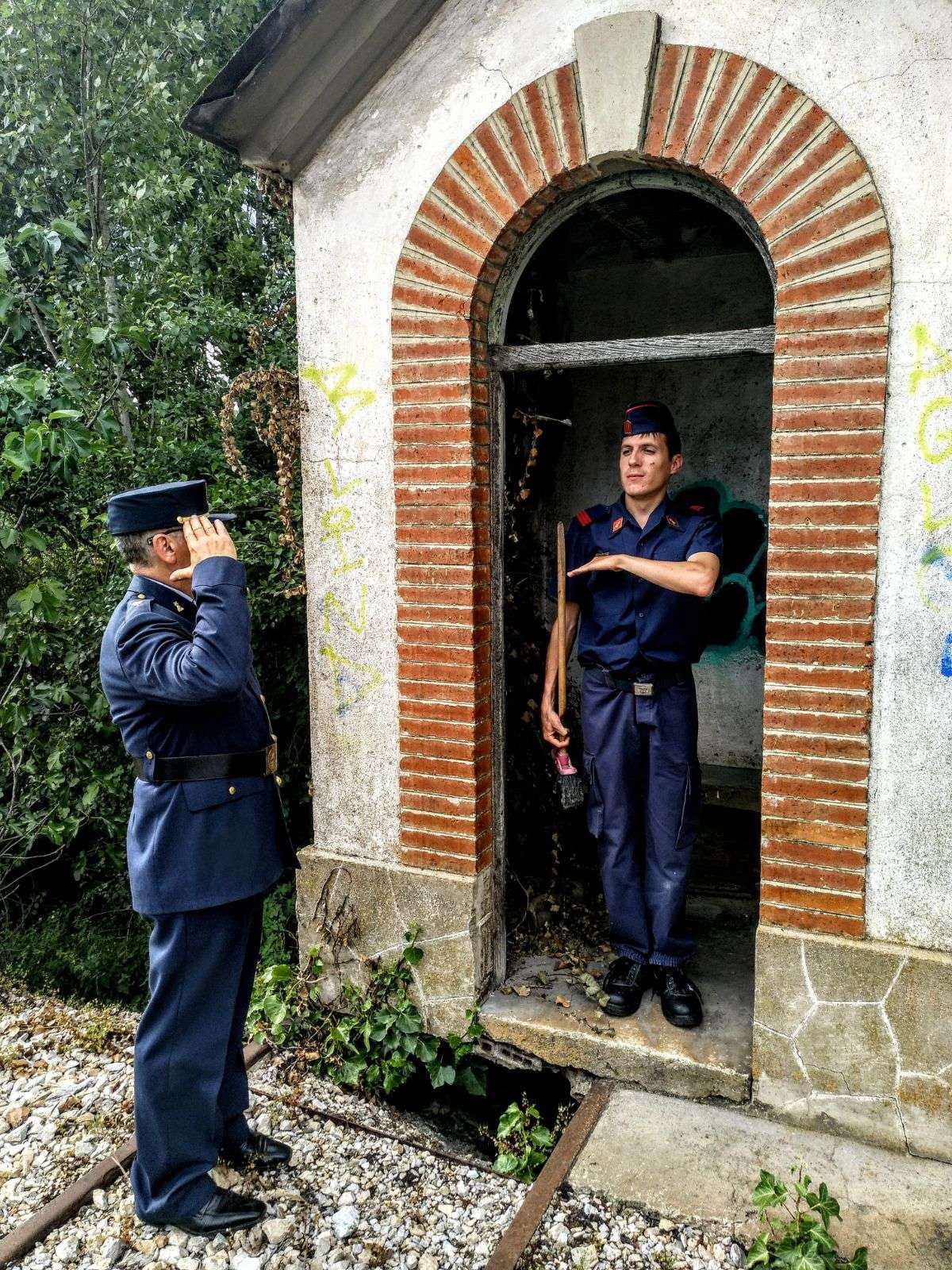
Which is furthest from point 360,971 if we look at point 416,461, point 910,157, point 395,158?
point 910,157

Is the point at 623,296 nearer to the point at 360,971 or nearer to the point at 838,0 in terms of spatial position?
the point at 838,0

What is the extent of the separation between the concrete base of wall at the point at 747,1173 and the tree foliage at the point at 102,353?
2.79m

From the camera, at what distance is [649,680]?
11.9 feet

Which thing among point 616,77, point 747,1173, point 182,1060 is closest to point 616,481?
point 616,77

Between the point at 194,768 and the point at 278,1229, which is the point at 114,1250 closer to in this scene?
the point at 278,1229

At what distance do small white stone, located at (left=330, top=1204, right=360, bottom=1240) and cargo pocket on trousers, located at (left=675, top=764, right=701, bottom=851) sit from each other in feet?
5.66

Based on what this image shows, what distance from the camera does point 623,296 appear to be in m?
5.36

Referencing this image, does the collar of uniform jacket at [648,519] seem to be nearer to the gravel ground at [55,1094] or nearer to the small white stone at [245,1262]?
the small white stone at [245,1262]

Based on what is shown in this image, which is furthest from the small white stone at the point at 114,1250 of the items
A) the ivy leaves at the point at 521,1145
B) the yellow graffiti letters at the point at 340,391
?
the yellow graffiti letters at the point at 340,391

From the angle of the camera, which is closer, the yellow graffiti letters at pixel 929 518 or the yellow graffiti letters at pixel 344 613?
the yellow graffiti letters at pixel 929 518

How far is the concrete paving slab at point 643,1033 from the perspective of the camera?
3.39 m

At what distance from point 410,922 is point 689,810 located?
1.26m

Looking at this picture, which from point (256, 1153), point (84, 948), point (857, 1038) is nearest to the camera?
point (857, 1038)

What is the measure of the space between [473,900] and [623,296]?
3.56 m
